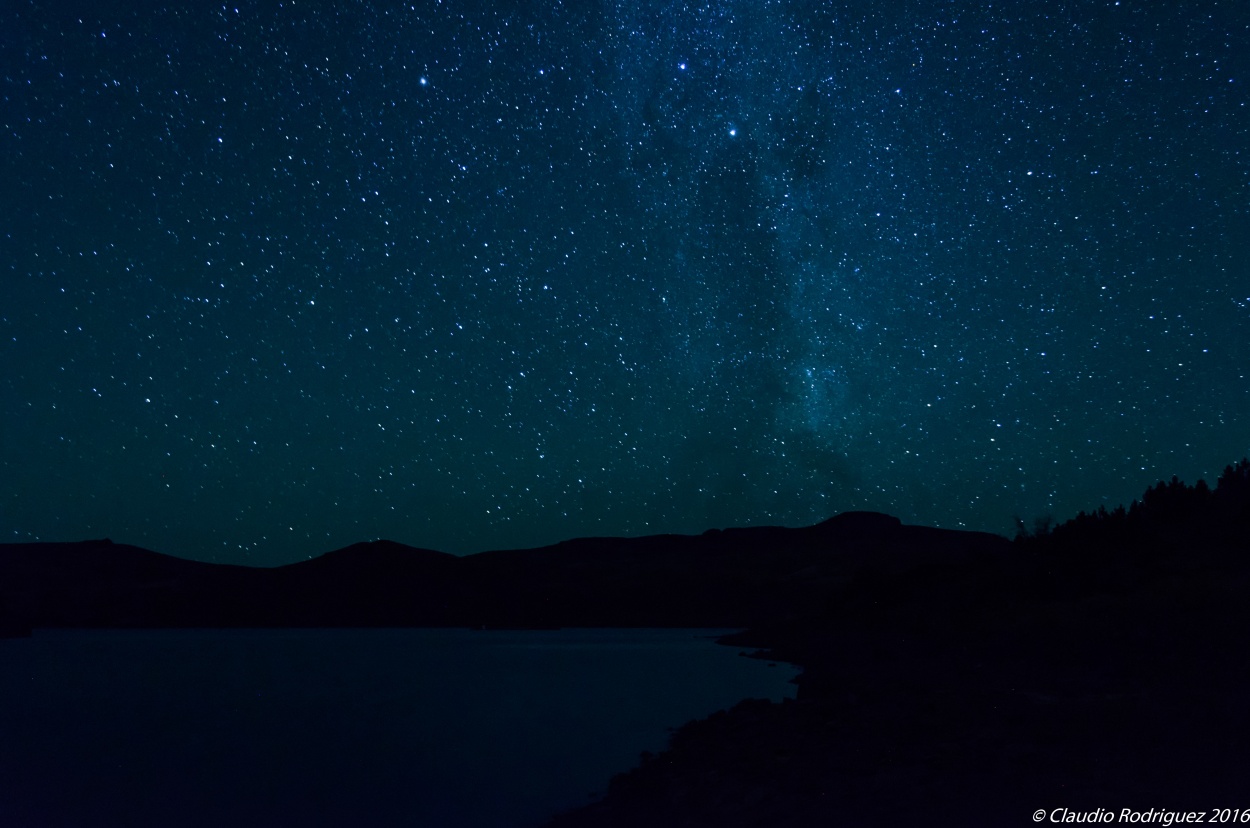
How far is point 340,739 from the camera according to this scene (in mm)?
28781

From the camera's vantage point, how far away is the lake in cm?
1875

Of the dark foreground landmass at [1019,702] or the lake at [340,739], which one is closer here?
the dark foreground landmass at [1019,702]

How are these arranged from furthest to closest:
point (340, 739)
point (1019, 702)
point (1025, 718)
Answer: point (340, 739), point (1019, 702), point (1025, 718)

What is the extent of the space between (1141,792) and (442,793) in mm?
13110

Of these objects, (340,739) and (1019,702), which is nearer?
(1019,702)

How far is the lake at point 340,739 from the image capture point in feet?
61.5

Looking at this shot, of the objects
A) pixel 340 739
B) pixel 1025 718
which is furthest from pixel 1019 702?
pixel 340 739

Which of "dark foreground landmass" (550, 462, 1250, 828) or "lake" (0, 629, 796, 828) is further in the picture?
"lake" (0, 629, 796, 828)

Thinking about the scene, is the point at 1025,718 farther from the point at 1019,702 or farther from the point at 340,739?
the point at 340,739

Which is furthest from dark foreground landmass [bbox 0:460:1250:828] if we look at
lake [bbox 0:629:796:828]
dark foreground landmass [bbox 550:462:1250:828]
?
lake [bbox 0:629:796:828]

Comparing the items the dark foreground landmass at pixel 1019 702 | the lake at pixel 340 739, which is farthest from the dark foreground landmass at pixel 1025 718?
the lake at pixel 340 739

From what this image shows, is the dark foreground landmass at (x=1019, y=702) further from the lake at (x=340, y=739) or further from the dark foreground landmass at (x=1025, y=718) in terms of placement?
the lake at (x=340, y=739)

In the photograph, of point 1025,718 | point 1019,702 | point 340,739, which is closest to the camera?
point 1025,718

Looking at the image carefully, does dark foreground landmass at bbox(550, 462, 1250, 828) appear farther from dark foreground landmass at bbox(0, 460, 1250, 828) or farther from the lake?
the lake
